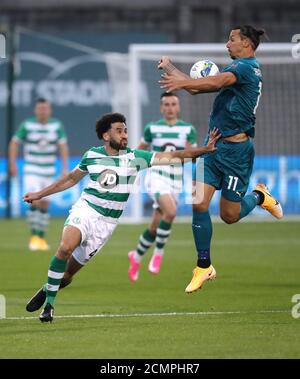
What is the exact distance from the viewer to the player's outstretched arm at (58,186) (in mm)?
10320

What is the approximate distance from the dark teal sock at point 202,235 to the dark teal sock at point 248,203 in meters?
0.52

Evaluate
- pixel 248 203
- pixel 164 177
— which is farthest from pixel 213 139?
pixel 164 177

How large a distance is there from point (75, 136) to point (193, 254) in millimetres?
11139

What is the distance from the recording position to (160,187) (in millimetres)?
15477

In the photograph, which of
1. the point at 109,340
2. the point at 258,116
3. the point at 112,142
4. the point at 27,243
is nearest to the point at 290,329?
the point at 109,340

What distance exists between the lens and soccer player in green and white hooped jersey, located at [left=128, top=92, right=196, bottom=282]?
50.1ft

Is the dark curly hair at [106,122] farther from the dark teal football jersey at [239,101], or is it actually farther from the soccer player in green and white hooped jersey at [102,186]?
the dark teal football jersey at [239,101]

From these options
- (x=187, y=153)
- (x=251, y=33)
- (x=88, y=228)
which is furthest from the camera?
(x=251, y=33)

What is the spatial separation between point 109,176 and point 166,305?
69.7 inches

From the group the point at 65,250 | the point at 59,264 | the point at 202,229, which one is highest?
the point at 202,229

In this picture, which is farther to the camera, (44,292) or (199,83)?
(44,292)

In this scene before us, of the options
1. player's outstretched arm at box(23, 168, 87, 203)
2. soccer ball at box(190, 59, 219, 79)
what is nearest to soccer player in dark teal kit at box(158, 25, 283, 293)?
soccer ball at box(190, 59, 219, 79)

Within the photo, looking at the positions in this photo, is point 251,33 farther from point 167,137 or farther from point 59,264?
point 167,137

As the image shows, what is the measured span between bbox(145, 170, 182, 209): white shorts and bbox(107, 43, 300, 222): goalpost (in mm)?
6710
